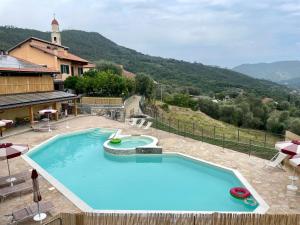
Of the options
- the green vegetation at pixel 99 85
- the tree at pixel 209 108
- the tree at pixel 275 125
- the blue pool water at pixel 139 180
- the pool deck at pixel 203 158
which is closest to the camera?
the pool deck at pixel 203 158

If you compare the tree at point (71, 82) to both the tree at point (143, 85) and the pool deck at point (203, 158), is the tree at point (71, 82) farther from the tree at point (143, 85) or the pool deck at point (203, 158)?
the tree at point (143, 85)

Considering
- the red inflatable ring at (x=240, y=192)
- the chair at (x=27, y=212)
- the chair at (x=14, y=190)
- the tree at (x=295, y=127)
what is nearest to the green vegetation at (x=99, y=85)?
the chair at (x=14, y=190)

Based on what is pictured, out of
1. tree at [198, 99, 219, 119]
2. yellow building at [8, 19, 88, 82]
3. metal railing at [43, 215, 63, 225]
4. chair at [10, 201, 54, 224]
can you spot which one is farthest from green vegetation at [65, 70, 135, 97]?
tree at [198, 99, 219, 119]

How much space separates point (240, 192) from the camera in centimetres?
1102

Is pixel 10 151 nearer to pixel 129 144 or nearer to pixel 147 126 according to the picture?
pixel 129 144

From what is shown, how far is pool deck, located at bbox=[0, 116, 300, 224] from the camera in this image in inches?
367

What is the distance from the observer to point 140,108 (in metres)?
34.4

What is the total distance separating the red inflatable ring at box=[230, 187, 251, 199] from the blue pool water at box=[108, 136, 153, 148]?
8.44 meters

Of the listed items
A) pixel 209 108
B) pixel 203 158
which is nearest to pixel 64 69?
pixel 203 158

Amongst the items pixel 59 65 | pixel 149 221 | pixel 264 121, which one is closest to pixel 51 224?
pixel 149 221

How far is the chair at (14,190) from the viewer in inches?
376

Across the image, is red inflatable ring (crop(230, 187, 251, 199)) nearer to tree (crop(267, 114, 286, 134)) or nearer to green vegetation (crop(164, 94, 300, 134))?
tree (crop(267, 114, 286, 134))

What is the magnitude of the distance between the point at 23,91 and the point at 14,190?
16447 millimetres

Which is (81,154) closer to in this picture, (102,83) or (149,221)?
(149,221)
